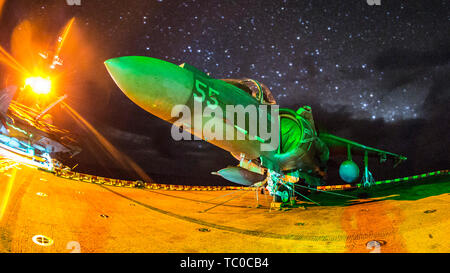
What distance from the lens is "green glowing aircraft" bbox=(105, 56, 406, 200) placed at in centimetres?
418

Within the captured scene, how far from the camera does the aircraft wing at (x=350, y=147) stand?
1172cm

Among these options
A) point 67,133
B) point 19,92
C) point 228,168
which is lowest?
point 228,168

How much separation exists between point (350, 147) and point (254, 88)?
29.9 ft

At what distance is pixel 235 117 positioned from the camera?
5594 mm

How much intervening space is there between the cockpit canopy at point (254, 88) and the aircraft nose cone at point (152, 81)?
2.03m

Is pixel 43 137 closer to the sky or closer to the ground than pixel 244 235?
closer to the sky

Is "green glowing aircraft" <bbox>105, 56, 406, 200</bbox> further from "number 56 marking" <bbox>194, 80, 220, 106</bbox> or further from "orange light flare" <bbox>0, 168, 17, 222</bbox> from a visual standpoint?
"orange light flare" <bbox>0, 168, 17, 222</bbox>

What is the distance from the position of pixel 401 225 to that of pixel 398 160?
41.4 feet

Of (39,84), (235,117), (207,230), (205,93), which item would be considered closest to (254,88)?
(235,117)

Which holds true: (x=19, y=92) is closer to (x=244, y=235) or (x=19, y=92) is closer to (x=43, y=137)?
(x=43, y=137)

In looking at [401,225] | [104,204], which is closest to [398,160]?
[401,225]

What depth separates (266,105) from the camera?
648cm

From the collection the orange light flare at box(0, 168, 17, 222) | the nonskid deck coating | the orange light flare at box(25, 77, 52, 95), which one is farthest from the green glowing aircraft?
the orange light flare at box(25, 77, 52, 95)

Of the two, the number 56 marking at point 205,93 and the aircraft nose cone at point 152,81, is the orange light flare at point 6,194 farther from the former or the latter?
the number 56 marking at point 205,93
